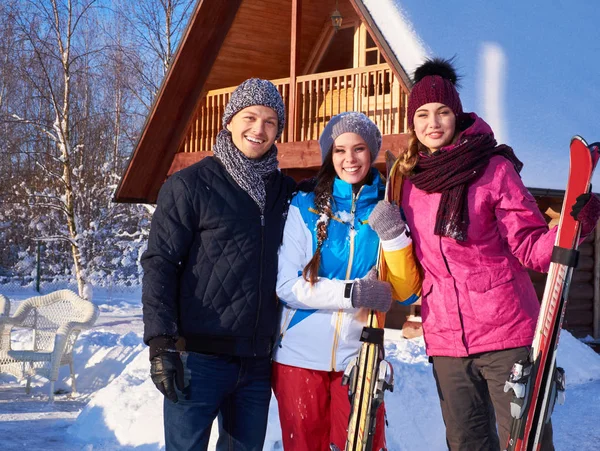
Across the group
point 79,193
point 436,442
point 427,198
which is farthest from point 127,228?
point 427,198

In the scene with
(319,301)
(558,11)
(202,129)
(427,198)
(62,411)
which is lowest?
(62,411)

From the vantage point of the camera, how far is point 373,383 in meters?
2.64

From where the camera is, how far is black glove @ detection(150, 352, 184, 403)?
2.57 meters

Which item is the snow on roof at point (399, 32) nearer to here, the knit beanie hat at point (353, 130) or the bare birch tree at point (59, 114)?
the knit beanie hat at point (353, 130)

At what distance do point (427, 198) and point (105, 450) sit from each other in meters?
3.07

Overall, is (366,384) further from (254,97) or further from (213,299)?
(254,97)

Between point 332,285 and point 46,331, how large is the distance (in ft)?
18.9

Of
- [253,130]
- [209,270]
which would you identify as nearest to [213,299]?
[209,270]

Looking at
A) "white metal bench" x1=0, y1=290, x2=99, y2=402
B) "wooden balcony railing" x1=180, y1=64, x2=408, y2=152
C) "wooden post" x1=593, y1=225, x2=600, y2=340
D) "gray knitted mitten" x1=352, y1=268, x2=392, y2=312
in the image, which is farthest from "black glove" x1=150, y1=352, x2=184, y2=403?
"wooden post" x1=593, y1=225, x2=600, y2=340

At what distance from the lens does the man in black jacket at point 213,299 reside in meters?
2.69

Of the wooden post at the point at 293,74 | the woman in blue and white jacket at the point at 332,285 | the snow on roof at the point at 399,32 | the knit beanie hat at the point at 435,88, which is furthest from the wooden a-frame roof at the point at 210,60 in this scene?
the woman in blue and white jacket at the point at 332,285

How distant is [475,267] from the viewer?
2.66 m

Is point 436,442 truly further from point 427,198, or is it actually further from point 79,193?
point 79,193

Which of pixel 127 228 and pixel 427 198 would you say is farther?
pixel 127 228
